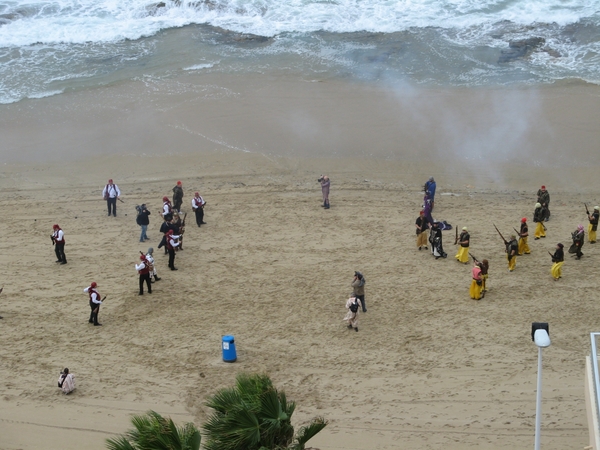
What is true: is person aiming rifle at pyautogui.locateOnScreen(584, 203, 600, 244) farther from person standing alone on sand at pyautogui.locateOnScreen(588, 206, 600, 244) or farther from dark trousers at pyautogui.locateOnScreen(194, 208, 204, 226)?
dark trousers at pyautogui.locateOnScreen(194, 208, 204, 226)

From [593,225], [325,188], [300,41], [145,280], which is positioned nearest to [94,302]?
[145,280]

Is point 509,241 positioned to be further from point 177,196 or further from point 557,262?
point 177,196

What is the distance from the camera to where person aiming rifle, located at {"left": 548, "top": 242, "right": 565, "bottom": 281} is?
65.1 feet

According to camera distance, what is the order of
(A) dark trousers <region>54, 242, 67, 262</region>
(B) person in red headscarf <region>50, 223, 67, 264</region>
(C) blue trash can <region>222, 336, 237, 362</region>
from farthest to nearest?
1. (A) dark trousers <region>54, 242, 67, 262</region>
2. (B) person in red headscarf <region>50, 223, 67, 264</region>
3. (C) blue trash can <region>222, 336, 237, 362</region>

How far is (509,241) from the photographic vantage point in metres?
21.0

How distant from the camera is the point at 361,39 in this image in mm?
38719

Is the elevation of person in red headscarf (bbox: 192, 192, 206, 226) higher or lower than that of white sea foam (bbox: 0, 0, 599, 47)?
lower

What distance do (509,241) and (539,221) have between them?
2288 mm

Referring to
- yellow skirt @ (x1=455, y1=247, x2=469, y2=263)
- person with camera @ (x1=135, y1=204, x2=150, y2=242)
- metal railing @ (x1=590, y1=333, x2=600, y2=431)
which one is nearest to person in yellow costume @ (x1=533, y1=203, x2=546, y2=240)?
yellow skirt @ (x1=455, y1=247, x2=469, y2=263)

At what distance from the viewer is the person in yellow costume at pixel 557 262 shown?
65.1ft

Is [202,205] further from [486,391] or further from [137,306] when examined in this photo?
[486,391]

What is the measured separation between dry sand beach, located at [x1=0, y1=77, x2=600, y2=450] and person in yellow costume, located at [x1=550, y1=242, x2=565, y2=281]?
0.22 m

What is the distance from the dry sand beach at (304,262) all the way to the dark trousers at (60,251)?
24cm

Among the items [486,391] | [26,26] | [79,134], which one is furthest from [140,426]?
[26,26]
